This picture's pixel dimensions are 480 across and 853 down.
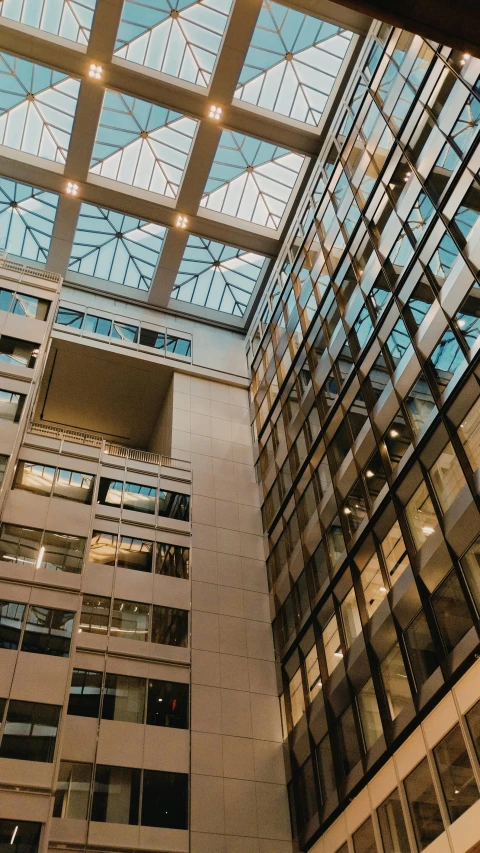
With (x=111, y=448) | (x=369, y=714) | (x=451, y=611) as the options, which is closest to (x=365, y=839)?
(x=369, y=714)

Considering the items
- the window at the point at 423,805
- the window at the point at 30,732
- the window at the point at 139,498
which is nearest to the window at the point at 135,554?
the window at the point at 139,498

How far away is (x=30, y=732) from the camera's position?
22.8 meters

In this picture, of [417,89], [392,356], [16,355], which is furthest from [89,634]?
[417,89]

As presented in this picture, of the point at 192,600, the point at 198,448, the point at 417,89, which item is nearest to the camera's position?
the point at 417,89

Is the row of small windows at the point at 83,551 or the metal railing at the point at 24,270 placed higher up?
the metal railing at the point at 24,270

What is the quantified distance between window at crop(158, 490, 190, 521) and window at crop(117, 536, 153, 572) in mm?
2208

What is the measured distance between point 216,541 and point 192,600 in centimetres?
395

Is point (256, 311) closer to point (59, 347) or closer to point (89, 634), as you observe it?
point (59, 347)

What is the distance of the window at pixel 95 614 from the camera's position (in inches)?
1113

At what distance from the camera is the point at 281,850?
80.1 ft

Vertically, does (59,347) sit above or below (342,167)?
below

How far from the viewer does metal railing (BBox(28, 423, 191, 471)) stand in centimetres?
3456

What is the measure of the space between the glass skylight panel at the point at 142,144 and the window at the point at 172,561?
859 inches

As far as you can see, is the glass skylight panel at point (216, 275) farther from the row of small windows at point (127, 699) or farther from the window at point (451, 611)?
the window at point (451, 611)
